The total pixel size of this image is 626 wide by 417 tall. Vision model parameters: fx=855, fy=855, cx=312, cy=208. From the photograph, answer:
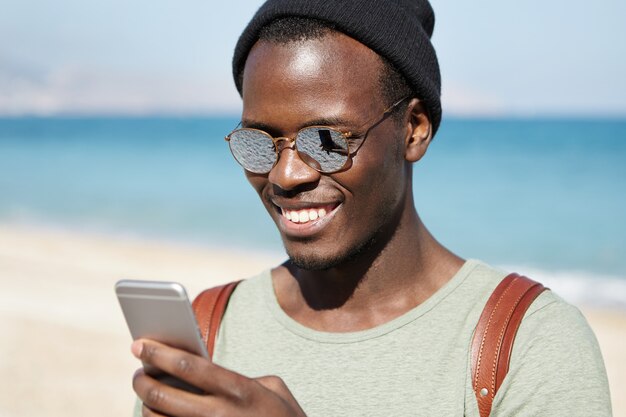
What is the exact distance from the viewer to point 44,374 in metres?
9.38

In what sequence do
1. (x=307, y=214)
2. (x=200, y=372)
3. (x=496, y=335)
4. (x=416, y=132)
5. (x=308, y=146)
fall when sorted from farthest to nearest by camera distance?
(x=416, y=132) → (x=307, y=214) → (x=308, y=146) → (x=496, y=335) → (x=200, y=372)

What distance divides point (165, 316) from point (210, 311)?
0.93m

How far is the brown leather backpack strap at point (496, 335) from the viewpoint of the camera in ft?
7.90

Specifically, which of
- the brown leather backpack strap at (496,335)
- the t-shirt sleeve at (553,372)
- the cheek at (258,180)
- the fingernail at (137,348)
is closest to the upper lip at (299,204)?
the cheek at (258,180)

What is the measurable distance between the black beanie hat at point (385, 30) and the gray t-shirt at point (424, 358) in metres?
0.64

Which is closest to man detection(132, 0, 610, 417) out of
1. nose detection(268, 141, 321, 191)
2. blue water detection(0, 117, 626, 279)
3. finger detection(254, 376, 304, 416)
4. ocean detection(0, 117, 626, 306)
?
nose detection(268, 141, 321, 191)

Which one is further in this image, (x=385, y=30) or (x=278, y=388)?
(x=385, y=30)

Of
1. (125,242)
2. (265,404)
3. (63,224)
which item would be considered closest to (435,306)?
(265,404)

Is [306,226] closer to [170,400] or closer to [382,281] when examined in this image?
[382,281]

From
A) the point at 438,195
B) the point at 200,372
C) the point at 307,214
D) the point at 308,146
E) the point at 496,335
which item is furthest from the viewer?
the point at 438,195

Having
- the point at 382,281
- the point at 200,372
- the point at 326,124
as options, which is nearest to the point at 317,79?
the point at 326,124

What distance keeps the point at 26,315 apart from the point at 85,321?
87 centimetres

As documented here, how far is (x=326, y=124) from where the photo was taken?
2570 mm

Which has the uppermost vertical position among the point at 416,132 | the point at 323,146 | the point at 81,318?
the point at 81,318
